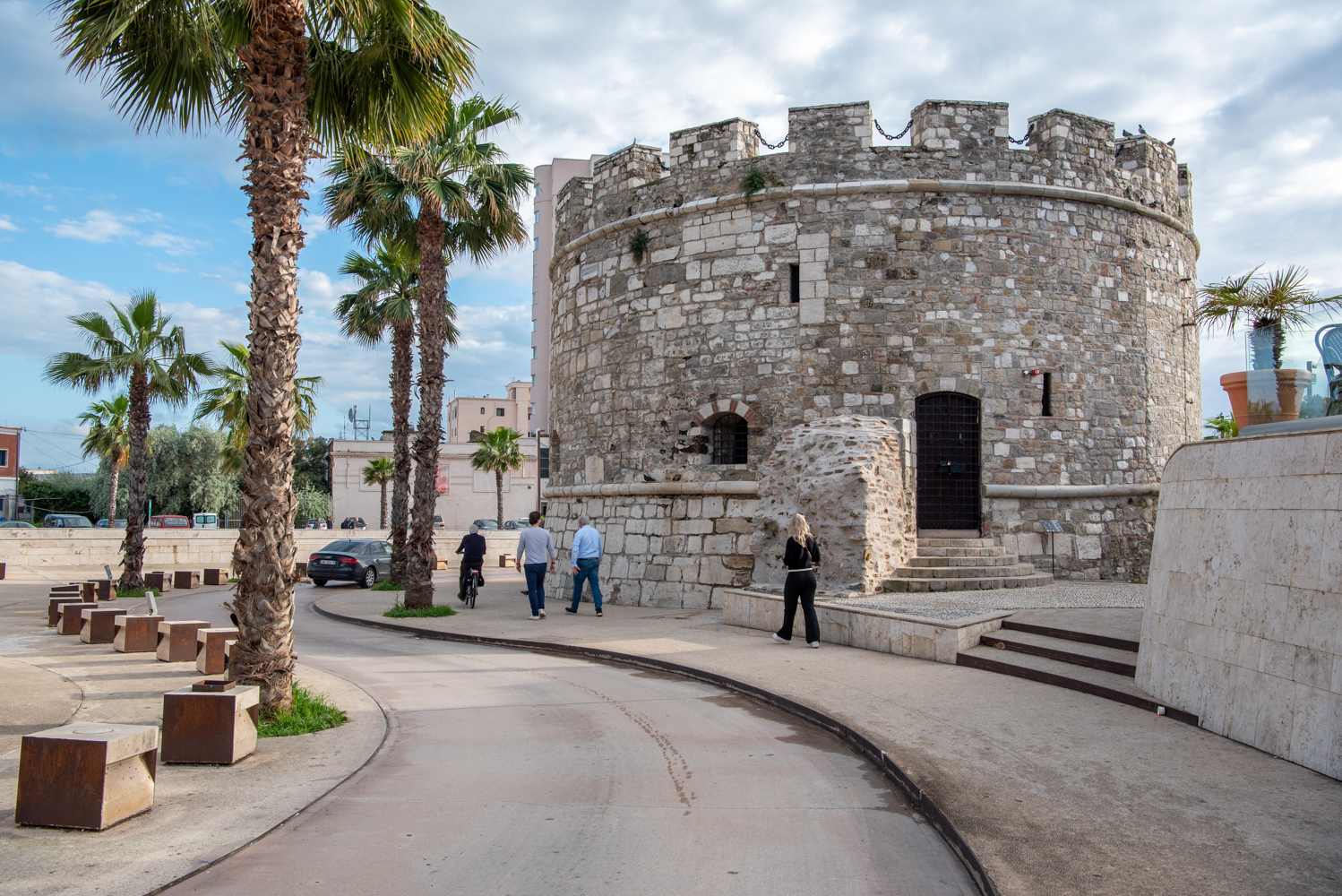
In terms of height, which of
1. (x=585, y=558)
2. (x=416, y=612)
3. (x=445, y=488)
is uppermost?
(x=445, y=488)

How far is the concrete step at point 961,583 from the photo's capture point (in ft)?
37.4

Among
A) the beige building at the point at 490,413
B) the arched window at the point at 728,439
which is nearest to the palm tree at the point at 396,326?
the arched window at the point at 728,439

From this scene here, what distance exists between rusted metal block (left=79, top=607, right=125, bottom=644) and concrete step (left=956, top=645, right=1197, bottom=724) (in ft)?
32.5

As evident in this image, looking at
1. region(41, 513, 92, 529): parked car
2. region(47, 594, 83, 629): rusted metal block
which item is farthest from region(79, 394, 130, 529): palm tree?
region(47, 594, 83, 629): rusted metal block

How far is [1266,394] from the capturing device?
6.18m

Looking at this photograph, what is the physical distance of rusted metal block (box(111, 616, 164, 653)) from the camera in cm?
996

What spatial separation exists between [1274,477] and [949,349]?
8.11 m

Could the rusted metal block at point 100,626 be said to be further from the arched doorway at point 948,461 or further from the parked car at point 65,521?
the parked car at point 65,521

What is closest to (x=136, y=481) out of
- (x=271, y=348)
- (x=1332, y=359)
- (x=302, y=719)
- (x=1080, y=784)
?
(x=271, y=348)

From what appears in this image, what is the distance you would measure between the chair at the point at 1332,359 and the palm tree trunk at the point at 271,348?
7.06 meters

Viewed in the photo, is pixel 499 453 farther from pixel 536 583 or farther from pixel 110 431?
pixel 536 583

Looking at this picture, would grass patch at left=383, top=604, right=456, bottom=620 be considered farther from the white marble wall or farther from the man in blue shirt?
the white marble wall

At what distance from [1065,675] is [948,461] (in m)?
6.37

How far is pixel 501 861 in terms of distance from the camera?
379cm
